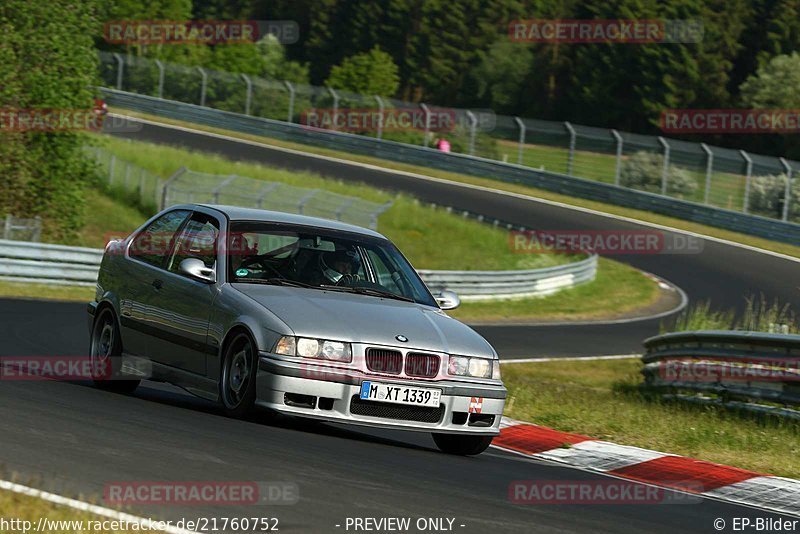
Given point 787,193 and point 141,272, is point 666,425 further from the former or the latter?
point 787,193

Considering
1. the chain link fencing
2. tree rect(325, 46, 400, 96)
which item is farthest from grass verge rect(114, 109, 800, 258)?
tree rect(325, 46, 400, 96)

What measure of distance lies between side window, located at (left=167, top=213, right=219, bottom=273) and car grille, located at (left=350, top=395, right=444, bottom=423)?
1.75 m

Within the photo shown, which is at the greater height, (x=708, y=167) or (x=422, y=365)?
(x=422, y=365)

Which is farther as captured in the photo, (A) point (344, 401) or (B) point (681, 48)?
(B) point (681, 48)

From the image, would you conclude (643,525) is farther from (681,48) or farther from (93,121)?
(681,48)

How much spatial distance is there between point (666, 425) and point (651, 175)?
3363 centimetres

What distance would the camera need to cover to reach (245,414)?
8742 millimetres

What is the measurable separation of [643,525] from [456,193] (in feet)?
123

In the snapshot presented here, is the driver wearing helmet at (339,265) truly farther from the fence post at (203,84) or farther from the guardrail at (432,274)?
the fence post at (203,84)

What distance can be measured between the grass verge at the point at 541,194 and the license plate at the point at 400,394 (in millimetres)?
30325

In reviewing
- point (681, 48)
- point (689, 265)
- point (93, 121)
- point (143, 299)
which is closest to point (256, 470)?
point (143, 299)

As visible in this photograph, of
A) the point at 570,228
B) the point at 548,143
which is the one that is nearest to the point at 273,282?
the point at 570,228

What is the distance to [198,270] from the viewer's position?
9.25 m

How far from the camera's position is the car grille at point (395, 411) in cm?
843
